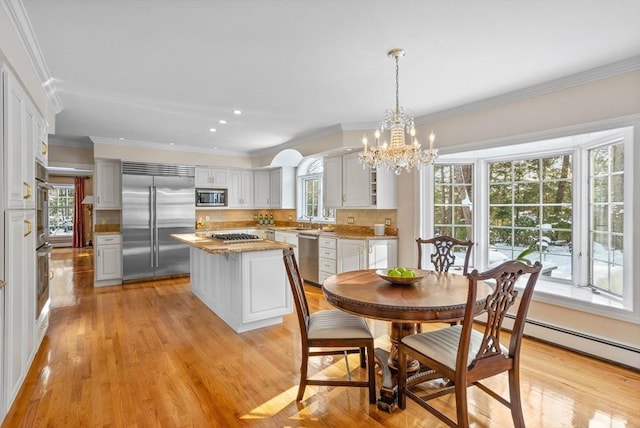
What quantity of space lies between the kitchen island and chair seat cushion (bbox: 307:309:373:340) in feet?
3.82

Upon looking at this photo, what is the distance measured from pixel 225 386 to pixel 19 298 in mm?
1537

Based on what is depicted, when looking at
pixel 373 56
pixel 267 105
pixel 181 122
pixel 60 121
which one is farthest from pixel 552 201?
pixel 60 121

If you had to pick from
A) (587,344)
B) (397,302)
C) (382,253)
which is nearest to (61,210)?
(382,253)

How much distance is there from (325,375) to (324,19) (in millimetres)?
2533

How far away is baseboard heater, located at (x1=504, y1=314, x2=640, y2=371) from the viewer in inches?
105

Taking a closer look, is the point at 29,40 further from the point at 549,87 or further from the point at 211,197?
the point at 211,197

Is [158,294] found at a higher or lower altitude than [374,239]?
lower

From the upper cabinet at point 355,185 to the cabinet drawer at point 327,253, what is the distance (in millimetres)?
699

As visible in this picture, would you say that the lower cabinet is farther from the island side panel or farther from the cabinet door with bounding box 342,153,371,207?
the cabinet door with bounding box 342,153,371,207

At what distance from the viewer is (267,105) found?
3865 millimetres

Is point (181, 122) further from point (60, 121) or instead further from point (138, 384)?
point (138, 384)

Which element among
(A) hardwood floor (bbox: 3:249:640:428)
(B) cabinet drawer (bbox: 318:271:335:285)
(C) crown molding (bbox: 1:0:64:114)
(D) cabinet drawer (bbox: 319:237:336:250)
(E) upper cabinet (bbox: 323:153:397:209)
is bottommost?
(A) hardwood floor (bbox: 3:249:640:428)

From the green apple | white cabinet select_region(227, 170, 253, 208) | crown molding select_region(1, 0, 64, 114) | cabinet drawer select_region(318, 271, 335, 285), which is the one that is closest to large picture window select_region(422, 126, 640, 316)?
the green apple

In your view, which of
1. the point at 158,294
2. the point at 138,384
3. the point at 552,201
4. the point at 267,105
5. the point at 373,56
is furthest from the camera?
the point at 158,294
